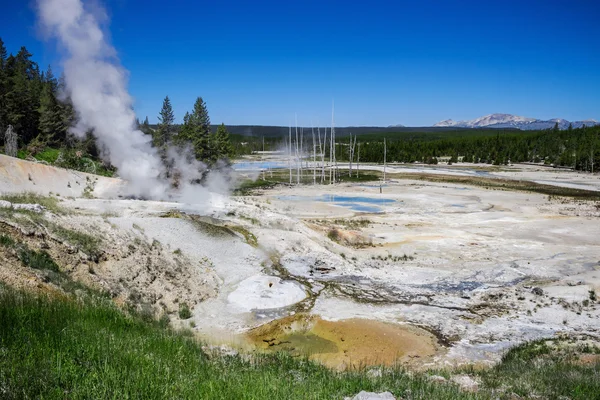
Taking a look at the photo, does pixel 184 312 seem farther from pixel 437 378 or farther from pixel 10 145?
pixel 10 145

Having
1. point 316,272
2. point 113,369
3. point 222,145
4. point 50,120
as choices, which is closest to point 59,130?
point 50,120

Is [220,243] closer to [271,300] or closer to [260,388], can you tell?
[271,300]

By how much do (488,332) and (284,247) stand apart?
383 inches

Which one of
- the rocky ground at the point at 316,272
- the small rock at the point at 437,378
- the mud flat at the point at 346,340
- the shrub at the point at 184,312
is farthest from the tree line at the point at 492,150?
the small rock at the point at 437,378

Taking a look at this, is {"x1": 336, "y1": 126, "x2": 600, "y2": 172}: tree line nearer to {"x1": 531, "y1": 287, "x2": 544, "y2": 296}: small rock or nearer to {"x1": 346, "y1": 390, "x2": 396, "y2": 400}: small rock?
{"x1": 531, "y1": 287, "x2": 544, "y2": 296}: small rock

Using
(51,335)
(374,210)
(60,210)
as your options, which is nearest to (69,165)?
(60,210)

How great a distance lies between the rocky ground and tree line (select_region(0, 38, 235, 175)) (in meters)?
11.6

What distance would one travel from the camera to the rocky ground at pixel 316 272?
1209cm

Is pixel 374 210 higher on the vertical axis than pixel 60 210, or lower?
lower

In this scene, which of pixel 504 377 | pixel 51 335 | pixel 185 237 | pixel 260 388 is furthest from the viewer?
pixel 185 237

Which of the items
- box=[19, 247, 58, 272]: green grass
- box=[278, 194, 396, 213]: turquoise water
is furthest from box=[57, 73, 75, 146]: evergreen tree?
box=[19, 247, 58, 272]: green grass

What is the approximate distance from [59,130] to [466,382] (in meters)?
48.9

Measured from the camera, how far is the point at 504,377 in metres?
7.89

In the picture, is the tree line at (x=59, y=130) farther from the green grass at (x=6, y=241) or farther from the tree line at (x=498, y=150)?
the tree line at (x=498, y=150)
